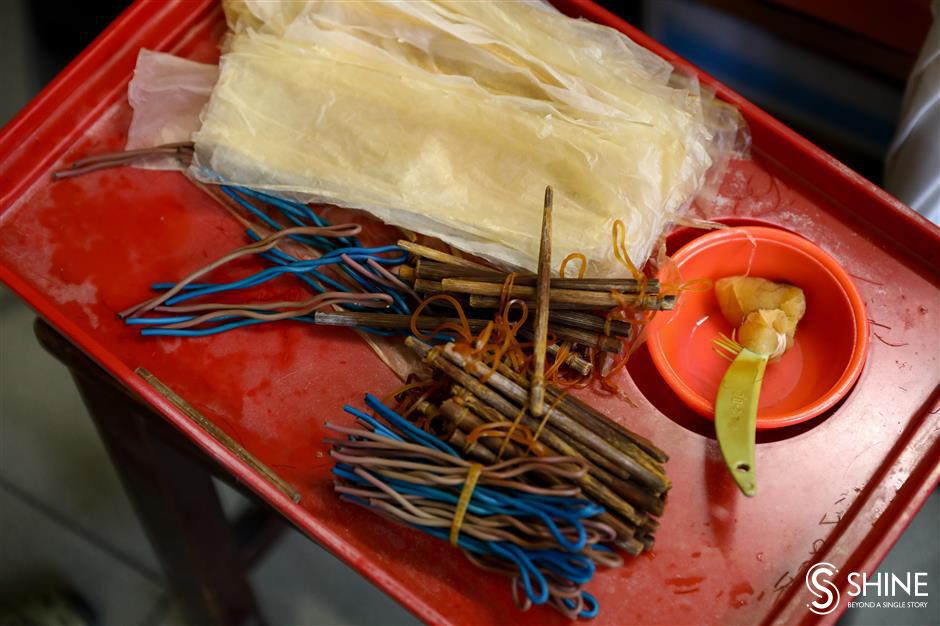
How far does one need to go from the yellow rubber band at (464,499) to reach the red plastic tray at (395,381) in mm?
82

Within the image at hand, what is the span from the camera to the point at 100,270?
125cm

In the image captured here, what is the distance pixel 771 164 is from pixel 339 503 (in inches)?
30.4

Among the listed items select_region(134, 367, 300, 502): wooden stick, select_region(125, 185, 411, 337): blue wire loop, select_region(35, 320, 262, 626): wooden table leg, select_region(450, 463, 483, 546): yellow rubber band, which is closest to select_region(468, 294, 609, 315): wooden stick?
select_region(125, 185, 411, 337): blue wire loop

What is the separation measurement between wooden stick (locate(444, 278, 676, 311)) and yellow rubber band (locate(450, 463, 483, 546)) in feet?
0.74

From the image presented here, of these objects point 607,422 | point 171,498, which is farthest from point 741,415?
point 171,498

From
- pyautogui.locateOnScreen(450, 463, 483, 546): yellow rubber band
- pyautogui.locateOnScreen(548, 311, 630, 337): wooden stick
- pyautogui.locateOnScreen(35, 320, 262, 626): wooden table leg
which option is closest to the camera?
pyautogui.locateOnScreen(450, 463, 483, 546): yellow rubber band

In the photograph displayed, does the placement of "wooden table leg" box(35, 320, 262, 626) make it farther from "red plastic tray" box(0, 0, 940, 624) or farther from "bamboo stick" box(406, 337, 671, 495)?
"bamboo stick" box(406, 337, 671, 495)

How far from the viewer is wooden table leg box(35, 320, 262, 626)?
125cm

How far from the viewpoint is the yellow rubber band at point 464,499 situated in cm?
101

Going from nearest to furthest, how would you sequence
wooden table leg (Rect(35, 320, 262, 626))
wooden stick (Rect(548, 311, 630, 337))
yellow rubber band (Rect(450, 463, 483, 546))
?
yellow rubber band (Rect(450, 463, 483, 546)) < wooden stick (Rect(548, 311, 630, 337)) < wooden table leg (Rect(35, 320, 262, 626))

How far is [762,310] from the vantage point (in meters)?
1.18

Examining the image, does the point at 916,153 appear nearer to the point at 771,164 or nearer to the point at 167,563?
the point at 771,164

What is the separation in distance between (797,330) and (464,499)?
0.55 m

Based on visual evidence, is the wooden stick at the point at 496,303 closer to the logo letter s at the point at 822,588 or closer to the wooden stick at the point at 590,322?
the wooden stick at the point at 590,322
